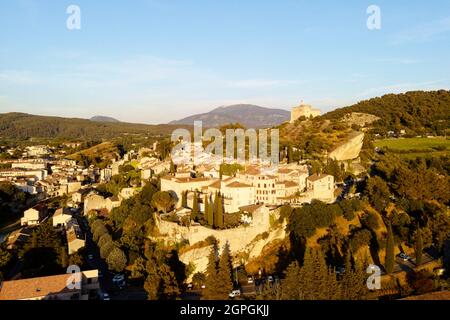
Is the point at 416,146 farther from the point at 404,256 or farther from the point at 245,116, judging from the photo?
the point at 245,116

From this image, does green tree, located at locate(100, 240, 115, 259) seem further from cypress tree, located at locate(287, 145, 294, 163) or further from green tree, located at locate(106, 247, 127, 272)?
cypress tree, located at locate(287, 145, 294, 163)

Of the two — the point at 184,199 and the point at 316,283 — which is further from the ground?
the point at 184,199

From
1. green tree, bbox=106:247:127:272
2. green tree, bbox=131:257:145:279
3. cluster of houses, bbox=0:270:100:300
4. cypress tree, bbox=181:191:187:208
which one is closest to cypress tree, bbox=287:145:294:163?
cypress tree, bbox=181:191:187:208

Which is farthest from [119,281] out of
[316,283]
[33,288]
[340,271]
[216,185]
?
[340,271]
